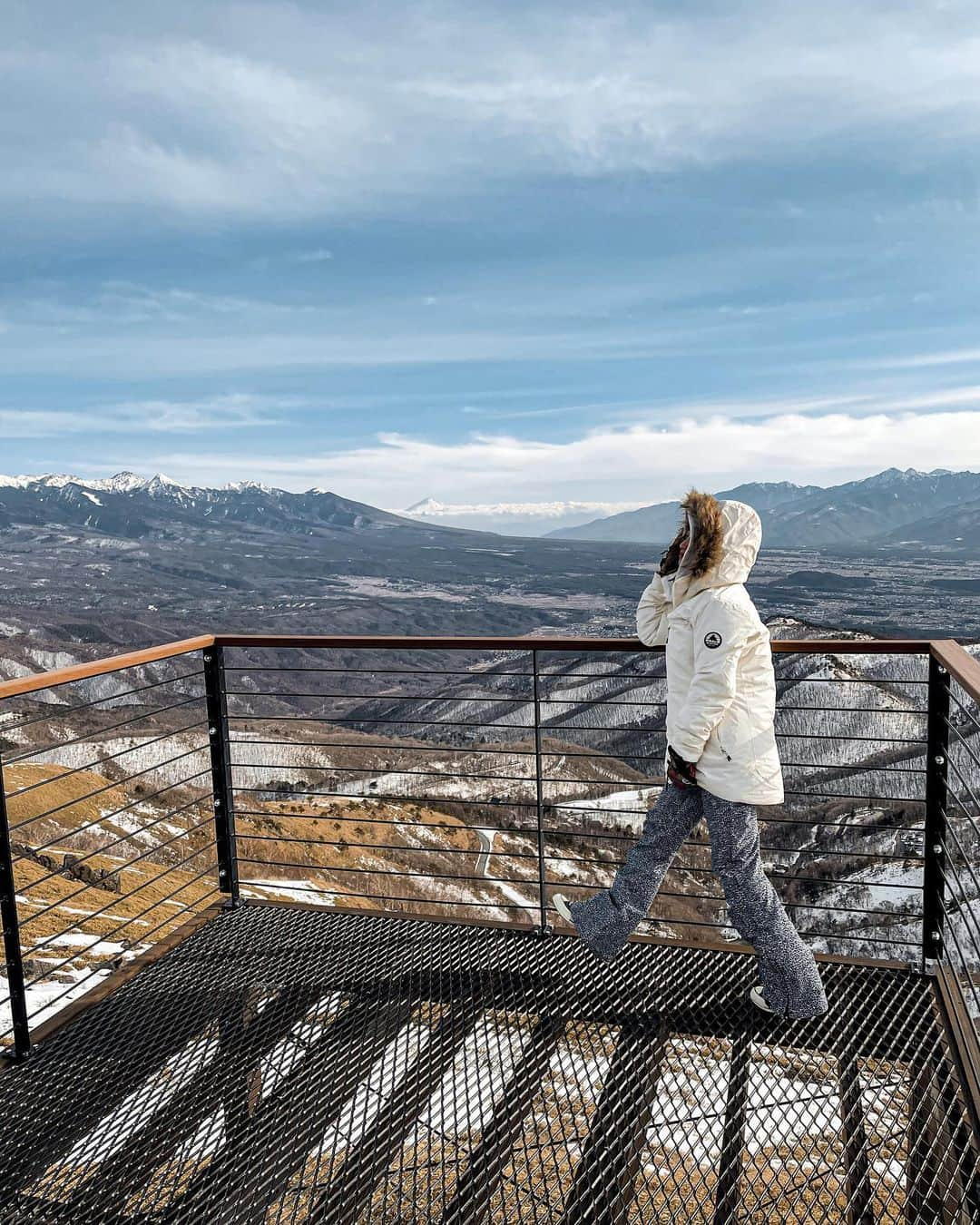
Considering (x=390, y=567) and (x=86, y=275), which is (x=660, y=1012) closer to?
(x=86, y=275)

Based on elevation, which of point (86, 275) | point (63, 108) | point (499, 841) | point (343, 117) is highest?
point (86, 275)

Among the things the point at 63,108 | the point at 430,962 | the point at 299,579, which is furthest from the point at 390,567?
the point at 430,962

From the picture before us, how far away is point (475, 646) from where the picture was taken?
302cm

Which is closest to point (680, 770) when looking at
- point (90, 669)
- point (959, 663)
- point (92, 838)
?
point (959, 663)

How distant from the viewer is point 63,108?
12445 millimetres

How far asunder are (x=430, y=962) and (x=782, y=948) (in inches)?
45.2

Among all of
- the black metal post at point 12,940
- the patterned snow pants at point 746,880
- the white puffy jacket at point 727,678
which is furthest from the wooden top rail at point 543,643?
the black metal post at point 12,940

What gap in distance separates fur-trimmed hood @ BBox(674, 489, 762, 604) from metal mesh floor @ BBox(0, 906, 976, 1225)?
129 cm

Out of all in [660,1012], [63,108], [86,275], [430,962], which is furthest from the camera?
[86,275]

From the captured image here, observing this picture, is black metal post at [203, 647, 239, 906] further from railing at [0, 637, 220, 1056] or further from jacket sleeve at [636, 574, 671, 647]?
jacket sleeve at [636, 574, 671, 647]

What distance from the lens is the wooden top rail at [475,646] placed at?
232 cm

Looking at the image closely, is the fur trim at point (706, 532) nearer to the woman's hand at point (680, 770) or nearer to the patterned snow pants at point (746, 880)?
the woman's hand at point (680, 770)

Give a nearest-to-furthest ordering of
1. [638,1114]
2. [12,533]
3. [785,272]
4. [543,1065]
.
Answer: [638,1114] → [543,1065] → [785,272] → [12,533]

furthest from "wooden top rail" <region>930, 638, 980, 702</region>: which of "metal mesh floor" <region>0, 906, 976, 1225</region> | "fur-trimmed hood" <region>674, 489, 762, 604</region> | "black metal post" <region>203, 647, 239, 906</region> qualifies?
"black metal post" <region>203, 647, 239, 906</region>
